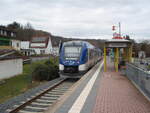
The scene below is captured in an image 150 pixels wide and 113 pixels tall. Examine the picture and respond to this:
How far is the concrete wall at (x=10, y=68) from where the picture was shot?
19.7 meters

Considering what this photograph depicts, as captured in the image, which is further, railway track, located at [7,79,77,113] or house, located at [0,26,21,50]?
house, located at [0,26,21,50]

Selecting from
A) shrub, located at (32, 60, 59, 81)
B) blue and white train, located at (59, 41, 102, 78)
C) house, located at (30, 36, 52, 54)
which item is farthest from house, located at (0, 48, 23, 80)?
house, located at (30, 36, 52, 54)

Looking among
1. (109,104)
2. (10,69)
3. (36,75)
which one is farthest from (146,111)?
(10,69)

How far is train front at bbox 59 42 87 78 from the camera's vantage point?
1647cm

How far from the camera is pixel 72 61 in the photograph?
16562 mm

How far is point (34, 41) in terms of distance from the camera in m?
78.2

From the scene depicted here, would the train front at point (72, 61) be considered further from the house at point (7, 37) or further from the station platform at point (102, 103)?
the house at point (7, 37)

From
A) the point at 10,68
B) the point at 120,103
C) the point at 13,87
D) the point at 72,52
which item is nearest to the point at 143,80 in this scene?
the point at 120,103

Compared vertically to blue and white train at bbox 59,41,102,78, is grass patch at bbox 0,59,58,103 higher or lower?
lower

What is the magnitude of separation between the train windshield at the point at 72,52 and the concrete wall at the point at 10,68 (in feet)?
22.3

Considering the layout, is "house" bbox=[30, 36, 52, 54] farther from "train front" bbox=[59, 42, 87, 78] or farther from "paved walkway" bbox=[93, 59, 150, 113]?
"paved walkway" bbox=[93, 59, 150, 113]

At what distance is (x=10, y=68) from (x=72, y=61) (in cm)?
828

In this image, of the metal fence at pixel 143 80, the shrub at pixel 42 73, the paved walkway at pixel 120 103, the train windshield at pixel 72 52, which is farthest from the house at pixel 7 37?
the paved walkway at pixel 120 103

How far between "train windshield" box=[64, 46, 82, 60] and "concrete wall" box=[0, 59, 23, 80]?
6793mm
